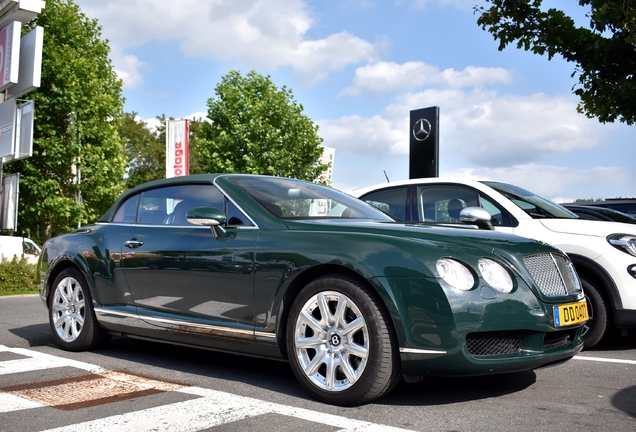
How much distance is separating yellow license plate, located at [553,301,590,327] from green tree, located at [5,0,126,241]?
29.4 metres

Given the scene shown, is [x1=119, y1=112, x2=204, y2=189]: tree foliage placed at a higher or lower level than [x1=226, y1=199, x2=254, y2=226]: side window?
higher

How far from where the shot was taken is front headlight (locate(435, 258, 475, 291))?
12.8 ft

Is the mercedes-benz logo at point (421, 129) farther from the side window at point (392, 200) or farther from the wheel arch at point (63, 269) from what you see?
the wheel arch at point (63, 269)

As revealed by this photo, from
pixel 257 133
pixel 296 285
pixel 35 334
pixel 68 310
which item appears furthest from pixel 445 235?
pixel 257 133

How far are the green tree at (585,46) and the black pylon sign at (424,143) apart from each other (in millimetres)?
2151

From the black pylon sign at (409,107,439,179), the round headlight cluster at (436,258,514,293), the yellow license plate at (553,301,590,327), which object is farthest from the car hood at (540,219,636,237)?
the black pylon sign at (409,107,439,179)

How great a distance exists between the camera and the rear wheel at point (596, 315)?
20.7 feet

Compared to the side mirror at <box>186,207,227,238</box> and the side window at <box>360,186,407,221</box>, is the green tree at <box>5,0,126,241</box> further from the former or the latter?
the side mirror at <box>186,207,227,238</box>

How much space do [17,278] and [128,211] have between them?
10507 millimetres

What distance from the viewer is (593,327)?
6320mm

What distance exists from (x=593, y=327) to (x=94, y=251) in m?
4.46

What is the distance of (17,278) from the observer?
50.3ft

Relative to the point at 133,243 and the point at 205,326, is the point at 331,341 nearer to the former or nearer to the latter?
the point at 205,326

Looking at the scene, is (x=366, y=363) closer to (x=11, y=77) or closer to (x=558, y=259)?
(x=558, y=259)
